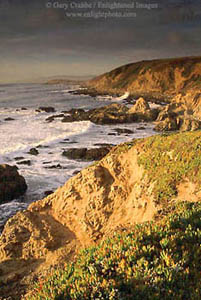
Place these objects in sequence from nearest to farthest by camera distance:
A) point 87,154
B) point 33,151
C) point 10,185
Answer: point 10,185 < point 87,154 < point 33,151

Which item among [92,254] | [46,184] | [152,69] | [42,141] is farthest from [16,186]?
[152,69]

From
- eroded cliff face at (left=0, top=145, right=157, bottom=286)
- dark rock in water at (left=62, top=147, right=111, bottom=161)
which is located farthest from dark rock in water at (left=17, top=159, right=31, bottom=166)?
eroded cliff face at (left=0, top=145, right=157, bottom=286)

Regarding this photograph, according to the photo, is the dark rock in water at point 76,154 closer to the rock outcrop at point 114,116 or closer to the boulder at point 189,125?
the boulder at point 189,125

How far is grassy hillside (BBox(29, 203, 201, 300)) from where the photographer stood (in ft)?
13.1

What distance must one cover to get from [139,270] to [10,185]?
15789 mm

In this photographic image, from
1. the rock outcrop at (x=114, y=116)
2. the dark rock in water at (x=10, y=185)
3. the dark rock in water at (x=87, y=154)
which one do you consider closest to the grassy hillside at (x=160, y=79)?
the rock outcrop at (x=114, y=116)

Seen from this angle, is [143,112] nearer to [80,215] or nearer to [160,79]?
[80,215]

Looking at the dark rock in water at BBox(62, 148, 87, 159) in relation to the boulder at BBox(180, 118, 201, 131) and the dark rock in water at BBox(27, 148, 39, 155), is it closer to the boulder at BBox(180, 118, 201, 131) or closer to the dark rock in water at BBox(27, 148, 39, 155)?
the dark rock in water at BBox(27, 148, 39, 155)

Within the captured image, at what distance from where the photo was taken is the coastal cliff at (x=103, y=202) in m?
8.99

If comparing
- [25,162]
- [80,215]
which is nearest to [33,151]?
[25,162]

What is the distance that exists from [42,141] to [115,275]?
32.1m

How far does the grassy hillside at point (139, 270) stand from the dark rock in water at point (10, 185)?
14.2 metres

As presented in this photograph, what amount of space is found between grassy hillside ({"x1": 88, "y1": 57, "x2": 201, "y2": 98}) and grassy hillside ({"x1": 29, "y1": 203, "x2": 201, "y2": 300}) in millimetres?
116817

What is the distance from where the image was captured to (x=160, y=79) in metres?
144
